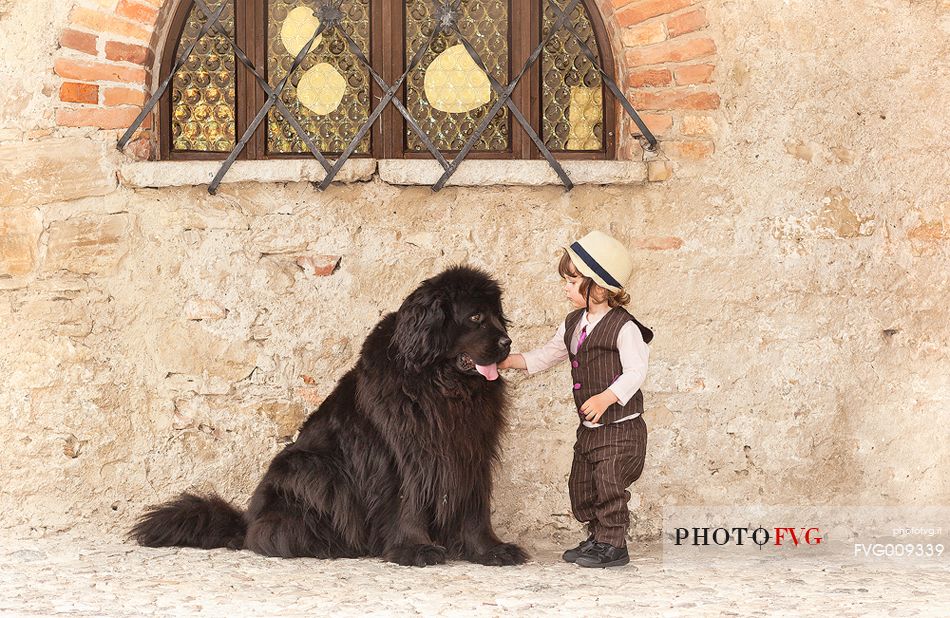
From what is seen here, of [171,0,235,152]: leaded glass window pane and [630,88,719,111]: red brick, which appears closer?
[630,88,719,111]: red brick

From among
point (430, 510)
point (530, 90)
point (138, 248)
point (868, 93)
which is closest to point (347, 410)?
point (430, 510)

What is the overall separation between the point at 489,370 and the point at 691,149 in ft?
4.56

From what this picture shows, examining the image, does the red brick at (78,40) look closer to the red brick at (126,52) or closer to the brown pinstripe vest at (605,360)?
the red brick at (126,52)

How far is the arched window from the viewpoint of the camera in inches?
169

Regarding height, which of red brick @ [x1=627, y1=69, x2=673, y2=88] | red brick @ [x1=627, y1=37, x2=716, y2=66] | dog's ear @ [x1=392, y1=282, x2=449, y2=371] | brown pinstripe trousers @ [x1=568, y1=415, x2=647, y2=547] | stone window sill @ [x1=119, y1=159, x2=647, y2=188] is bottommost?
brown pinstripe trousers @ [x1=568, y1=415, x2=647, y2=547]

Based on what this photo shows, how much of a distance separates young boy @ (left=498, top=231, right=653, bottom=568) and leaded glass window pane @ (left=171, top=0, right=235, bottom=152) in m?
1.75

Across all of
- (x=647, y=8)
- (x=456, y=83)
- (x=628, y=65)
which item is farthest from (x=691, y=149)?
(x=456, y=83)

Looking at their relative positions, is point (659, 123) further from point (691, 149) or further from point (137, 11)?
point (137, 11)

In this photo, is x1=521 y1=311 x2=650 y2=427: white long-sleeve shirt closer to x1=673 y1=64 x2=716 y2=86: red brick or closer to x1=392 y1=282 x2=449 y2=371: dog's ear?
x1=392 y1=282 x2=449 y2=371: dog's ear

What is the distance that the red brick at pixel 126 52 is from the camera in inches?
162

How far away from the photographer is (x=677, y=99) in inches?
162

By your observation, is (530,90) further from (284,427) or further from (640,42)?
(284,427)

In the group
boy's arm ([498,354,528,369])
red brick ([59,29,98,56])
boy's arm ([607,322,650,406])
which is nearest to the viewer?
boy's arm ([607,322,650,406])

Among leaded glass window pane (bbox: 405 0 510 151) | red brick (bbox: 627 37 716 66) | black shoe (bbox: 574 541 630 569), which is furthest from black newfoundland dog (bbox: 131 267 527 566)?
red brick (bbox: 627 37 716 66)
